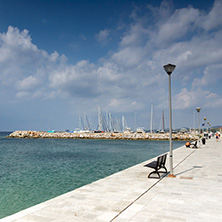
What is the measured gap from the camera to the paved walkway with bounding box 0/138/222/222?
5211 mm

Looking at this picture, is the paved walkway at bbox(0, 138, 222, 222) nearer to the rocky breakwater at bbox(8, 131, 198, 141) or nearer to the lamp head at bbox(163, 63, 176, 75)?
the lamp head at bbox(163, 63, 176, 75)

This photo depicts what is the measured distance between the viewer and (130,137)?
272 feet

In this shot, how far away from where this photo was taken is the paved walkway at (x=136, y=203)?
521 centimetres

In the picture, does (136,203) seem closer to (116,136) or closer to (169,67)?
(169,67)

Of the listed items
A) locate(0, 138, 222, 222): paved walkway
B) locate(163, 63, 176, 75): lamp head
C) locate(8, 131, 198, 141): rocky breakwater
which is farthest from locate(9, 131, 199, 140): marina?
locate(0, 138, 222, 222): paved walkway

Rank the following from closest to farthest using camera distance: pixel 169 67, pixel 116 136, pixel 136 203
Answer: pixel 136 203 → pixel 169 67 → pixel 116 136

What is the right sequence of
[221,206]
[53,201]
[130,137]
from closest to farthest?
1. [221,206]
2. [53,201]
3. [130,137]

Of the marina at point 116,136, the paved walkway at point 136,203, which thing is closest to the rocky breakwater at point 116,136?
the marina at point 116,136

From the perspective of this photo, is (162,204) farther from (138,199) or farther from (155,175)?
(155,175)

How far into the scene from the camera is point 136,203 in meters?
6.29

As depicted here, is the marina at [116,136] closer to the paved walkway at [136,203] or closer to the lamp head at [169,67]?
the lamp head at [169,67]

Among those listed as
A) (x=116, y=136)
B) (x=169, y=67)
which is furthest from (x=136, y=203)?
(x=116, y=136)

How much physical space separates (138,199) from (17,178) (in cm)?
1011

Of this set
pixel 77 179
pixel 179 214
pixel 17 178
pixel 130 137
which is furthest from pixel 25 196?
pixel 130 137
